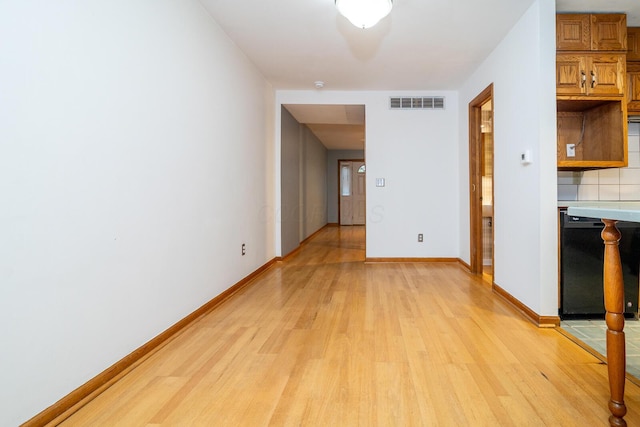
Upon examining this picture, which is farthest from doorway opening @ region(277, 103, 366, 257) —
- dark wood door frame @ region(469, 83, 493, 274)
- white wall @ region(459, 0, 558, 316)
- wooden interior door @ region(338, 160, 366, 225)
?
white wall @ region(459, 0, 558, 316)

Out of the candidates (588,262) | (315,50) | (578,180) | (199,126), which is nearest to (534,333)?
(588,262)

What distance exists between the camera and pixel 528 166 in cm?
242

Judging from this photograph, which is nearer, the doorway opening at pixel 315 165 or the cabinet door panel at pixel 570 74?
the cabinet door panel at pixel 570 74

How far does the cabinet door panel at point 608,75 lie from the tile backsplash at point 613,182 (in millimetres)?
728

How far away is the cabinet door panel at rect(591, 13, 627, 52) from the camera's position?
2.40m

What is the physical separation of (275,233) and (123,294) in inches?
113

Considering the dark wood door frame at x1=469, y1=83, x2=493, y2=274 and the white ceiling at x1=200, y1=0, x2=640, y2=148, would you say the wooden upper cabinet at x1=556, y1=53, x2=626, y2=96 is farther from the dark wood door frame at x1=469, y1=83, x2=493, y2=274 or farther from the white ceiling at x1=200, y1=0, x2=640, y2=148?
the dark wood door frame at x1=469, y1=83, x2=493, y2=274

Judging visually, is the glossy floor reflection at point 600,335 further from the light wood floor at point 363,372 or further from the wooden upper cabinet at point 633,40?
the wooden upper cabinet at point 633,40

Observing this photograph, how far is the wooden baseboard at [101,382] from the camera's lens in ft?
4.04

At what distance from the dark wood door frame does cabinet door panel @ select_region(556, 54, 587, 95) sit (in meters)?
1.35

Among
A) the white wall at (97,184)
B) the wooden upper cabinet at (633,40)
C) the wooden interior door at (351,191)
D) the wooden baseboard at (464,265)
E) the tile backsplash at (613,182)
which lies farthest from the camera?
the wooden interior door at (351,191)

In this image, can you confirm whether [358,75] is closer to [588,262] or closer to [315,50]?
[315,50]

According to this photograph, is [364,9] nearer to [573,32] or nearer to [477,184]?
[573,32]

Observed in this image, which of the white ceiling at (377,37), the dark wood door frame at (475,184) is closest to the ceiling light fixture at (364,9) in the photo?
the white ceiling at (377,37)
